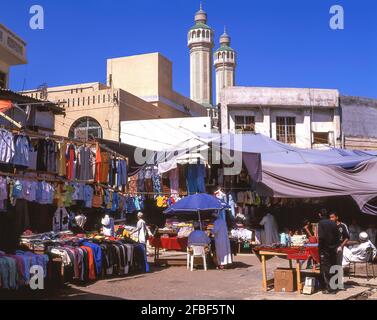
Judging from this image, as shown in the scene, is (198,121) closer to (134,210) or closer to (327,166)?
(134,210)

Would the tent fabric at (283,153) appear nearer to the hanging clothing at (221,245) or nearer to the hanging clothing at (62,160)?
the hanging clothing at (221,245)

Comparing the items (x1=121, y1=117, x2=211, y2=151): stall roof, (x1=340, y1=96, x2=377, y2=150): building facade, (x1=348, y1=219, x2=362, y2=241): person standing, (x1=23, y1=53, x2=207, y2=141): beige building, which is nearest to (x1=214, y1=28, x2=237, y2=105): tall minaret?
(x1=23, y1=53, x2=207, y2=141): beige building

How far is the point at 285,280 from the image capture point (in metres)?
8.96

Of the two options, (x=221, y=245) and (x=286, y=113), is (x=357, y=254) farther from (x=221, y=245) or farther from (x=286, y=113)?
(x=286, y=113)

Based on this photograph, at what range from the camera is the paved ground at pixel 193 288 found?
844cm

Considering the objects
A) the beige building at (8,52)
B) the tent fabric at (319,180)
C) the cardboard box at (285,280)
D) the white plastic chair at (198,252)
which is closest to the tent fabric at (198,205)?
the white plastic chair at (198,252)

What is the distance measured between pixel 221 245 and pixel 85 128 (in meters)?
14.6

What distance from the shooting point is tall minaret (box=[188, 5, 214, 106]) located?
54062 mm

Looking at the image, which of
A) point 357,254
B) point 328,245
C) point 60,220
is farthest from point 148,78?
point 328,245

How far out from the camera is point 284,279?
897 cm

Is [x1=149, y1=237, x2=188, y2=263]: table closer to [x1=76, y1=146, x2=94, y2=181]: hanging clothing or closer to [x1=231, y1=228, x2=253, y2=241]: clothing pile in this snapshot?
[x1=76, y1=146, x2=94, y2=181]: hanging clothing

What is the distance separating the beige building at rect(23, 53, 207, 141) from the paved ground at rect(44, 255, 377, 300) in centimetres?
1175

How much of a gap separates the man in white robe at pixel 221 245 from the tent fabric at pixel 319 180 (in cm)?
225

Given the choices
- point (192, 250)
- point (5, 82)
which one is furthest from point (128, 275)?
point (5, 82)
